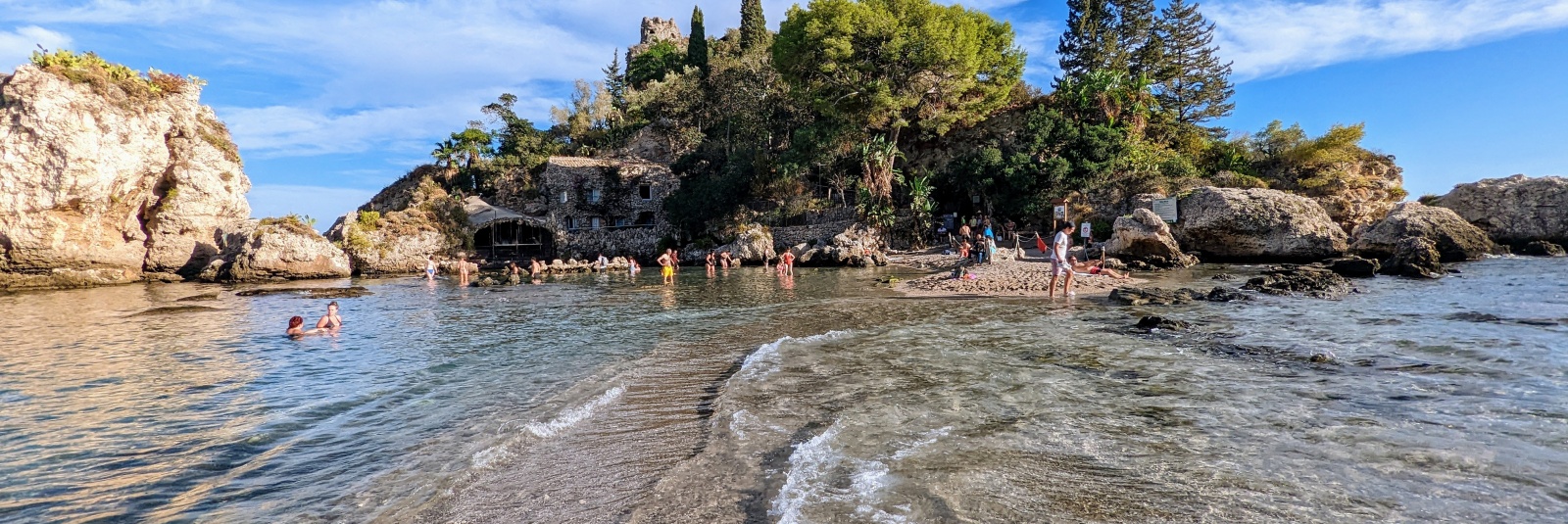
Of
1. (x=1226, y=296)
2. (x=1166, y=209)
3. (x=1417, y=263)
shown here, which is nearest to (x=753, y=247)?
(x=1166, y=209)

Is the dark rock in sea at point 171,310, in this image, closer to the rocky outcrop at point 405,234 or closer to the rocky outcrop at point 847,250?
the rocky outcrop at point 405,234

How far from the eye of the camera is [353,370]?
9.13 metres

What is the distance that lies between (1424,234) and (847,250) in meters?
22.0

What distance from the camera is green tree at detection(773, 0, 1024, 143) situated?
35.5 m

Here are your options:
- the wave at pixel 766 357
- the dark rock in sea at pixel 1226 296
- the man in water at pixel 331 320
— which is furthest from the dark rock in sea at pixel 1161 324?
the man in water at pixel 331 320

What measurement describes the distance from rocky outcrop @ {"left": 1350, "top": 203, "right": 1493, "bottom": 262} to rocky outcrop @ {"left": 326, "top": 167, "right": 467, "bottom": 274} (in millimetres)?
46910

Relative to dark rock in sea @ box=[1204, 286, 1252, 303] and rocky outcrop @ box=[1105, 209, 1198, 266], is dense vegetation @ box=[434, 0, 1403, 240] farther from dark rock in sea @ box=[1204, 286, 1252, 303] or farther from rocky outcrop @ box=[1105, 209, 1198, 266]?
dark rock in sea @ box=[1204, 286, 1252, 303]

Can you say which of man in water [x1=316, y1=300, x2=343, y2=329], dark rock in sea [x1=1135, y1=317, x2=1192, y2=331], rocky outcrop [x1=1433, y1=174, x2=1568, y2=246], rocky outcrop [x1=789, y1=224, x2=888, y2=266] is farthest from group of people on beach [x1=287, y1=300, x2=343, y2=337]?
rocky outcrop [x1=1433, y1=174, x2=1568, y2=246]

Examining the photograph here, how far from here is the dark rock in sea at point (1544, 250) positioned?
22953mm

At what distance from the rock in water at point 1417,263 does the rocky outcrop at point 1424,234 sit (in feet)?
12.3

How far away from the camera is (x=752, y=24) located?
57406 mm

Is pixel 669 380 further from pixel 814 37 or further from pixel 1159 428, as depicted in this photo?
pixel 814 37


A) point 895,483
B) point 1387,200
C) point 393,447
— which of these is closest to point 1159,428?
point 895,483

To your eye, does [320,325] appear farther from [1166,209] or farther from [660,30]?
[660,30]
